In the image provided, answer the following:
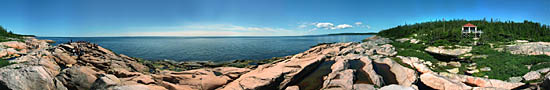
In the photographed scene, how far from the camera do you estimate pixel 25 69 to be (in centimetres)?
1122

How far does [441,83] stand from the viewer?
13148mm

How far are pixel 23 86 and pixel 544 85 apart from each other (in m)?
28.4

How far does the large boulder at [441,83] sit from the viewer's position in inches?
484

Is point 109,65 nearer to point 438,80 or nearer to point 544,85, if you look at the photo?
point 438,80

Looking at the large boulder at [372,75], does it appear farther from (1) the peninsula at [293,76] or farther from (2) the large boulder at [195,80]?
(2) the large boulder at [195,80]

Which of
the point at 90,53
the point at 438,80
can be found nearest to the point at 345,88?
the point at 438,80

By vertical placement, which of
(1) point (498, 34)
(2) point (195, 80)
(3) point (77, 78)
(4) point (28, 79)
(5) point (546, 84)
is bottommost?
(2) point (195, 80)

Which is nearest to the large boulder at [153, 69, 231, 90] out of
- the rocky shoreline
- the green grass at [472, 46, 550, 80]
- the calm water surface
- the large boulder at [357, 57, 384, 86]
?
the rocky shoreline

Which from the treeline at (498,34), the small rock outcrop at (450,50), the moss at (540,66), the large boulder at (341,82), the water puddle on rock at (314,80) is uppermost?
the treeline at (498,34)

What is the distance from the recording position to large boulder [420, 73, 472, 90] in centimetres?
1230

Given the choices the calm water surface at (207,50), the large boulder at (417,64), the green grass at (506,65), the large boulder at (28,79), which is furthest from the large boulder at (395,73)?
the large boulder at (28,79)

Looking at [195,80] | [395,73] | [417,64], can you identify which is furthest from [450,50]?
[195,80]

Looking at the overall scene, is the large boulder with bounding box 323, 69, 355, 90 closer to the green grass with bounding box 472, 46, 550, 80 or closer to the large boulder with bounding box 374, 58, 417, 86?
the large boulder with bounding box 374, 58, 417, 86

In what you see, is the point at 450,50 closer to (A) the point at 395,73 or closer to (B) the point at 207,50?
(A) the point at 395,73
